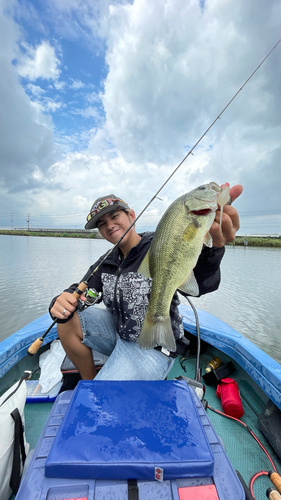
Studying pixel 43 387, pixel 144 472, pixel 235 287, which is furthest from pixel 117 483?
pixel 235 287

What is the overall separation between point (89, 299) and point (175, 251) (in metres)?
1.21

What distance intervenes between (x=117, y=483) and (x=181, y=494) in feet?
1.01

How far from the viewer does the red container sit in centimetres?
259

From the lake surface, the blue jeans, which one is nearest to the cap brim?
the blue jeans

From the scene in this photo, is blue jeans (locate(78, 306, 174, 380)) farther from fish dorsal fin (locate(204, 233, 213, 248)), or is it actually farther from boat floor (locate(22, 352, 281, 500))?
fish dorsal fin (locate(204, 233, 213, 248))

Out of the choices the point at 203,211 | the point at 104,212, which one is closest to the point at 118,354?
the point at 104,212

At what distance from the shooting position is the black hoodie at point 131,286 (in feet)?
7.25

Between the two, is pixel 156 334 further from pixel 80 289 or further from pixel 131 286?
pixel 80 289

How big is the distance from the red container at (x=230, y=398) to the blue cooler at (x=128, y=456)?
1.39m

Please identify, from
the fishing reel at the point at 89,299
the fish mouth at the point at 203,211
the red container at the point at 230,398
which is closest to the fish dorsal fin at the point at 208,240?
the fish mouth at the point at 203,211

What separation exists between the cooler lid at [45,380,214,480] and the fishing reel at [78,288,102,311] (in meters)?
0.91

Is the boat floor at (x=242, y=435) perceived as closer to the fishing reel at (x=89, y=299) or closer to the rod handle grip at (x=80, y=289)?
the fishing reel at (x=89, y=299)

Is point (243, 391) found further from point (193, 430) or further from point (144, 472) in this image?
point (144, 472)

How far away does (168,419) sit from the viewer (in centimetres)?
144
